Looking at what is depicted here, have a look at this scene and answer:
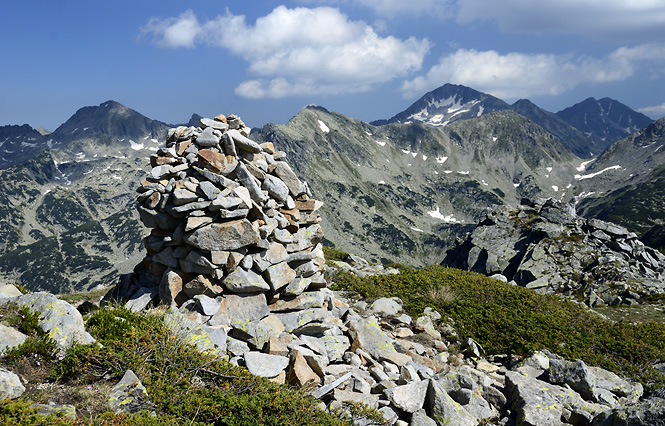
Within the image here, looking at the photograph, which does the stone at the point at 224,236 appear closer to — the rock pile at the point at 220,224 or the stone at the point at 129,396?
the rock pile at the point at 220,224

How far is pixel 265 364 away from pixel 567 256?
132 ft

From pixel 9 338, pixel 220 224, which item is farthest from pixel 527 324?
pixel 9 338

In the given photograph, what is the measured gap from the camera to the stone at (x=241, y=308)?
1483 cm

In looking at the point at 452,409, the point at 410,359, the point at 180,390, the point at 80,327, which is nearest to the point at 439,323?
the point at 410,359

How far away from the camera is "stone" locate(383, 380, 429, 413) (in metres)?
9.73

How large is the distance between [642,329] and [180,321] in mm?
20304

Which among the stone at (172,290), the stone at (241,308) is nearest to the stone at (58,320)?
the stone at (241,308)

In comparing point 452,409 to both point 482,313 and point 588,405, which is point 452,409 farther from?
point 482,313

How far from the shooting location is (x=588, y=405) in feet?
35.4

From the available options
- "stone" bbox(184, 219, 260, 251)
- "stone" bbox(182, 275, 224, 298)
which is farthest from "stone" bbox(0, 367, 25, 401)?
"stone" bbox(184, 219, 260, 251)

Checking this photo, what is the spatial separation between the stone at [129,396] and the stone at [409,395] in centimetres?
582

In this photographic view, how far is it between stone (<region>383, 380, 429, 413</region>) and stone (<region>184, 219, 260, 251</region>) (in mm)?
8497

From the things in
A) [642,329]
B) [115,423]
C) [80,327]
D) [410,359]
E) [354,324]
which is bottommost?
[642,329]

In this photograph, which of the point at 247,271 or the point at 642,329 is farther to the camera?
the point at 642,329
